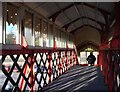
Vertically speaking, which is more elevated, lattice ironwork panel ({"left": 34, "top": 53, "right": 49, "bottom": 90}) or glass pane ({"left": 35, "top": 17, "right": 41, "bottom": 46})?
glass pane ({"left": 35, "top": 17, "right": 41, "bottom": 46})

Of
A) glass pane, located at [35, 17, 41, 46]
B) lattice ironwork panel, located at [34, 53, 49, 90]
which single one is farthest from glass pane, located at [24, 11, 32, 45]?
glass pane, located at [35, 17, 41, 46]

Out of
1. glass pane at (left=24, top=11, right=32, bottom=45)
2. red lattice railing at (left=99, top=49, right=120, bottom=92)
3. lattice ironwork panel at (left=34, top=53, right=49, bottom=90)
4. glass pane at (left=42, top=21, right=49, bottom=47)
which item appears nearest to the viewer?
red lattice railing at (left=99, top=49, right=120, bottom=92)

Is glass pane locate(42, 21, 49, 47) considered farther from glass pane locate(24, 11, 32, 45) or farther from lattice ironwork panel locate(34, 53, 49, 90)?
glass pane locate(24, 11, 32, 45)

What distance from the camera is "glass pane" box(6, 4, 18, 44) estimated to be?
22.2 ft

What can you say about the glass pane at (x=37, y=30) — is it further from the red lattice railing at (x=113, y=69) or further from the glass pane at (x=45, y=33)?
the red lattice railing at (x=113, y=69)

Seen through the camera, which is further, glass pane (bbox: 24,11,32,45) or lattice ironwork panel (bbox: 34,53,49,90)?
lattice ironwork panel (bbox: 34,53,49,90)

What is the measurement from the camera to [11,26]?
701cm

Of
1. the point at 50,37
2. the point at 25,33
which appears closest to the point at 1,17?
the point at 25,33

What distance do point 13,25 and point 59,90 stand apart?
147 inches

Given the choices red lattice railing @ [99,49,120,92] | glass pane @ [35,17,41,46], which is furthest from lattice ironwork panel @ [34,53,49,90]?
red lattice railing @ [99,49,120,92]

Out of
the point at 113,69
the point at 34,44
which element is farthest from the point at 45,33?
the point at 113,69

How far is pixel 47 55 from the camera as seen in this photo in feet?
37.5

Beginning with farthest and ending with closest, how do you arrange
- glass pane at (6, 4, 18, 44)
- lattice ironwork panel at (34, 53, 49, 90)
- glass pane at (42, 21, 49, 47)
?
glass pane at (42, 21, 49, 47) → lattice ironwork panel at (34, 53, 49, 90) → glass pane at (6, 4, 18, 44)

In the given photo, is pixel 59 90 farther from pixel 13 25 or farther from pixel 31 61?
pixel 13 25
